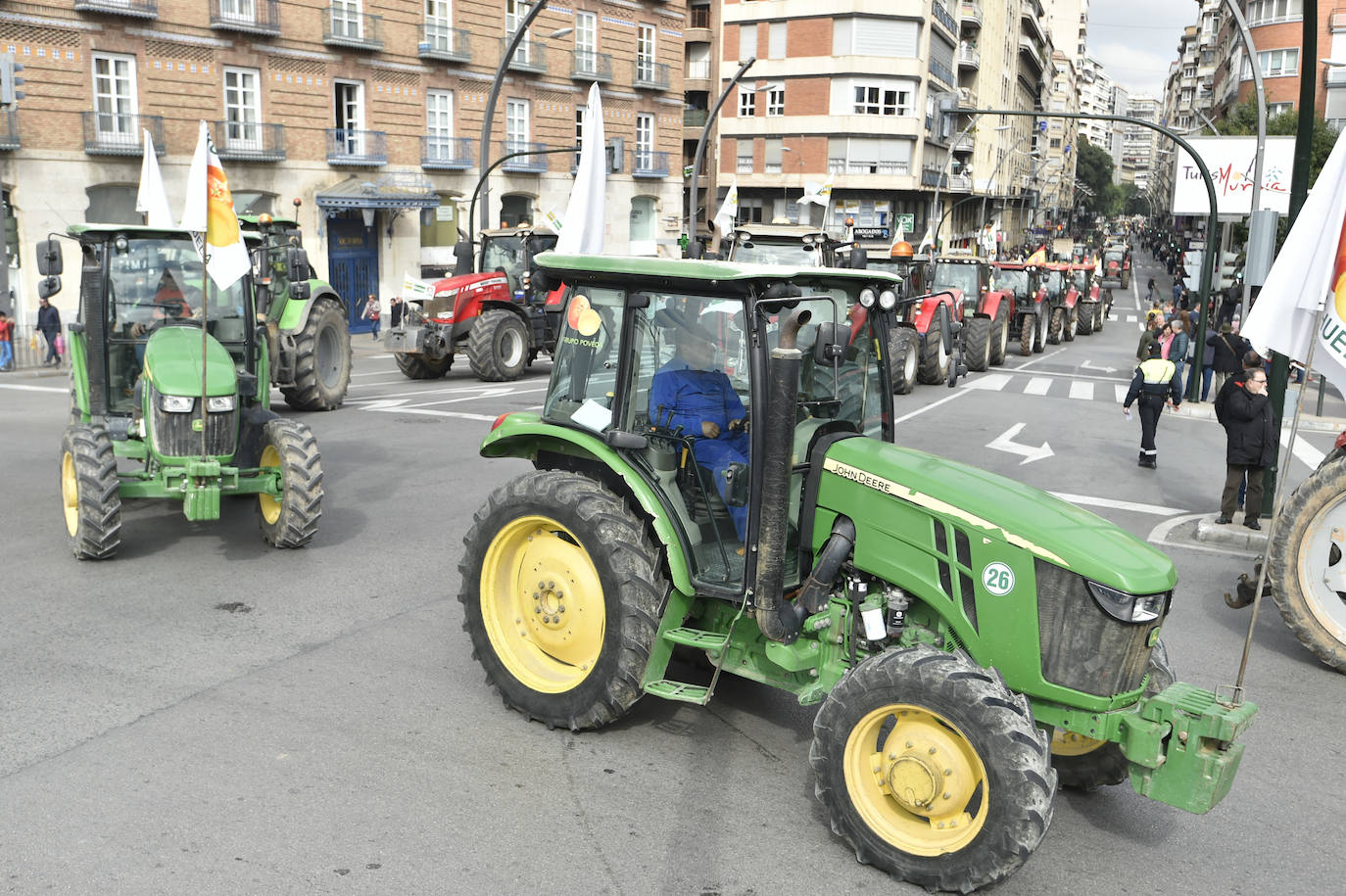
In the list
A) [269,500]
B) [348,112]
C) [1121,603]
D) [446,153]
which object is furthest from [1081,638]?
[446,153]

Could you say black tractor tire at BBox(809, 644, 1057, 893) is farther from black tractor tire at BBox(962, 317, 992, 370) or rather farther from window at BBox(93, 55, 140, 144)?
window at BBox(93, 55, 140, 144)

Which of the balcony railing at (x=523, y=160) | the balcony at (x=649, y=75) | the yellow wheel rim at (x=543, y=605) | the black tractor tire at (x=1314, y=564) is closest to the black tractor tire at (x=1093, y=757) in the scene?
the yellow wheel rim at (x=543, y=605)

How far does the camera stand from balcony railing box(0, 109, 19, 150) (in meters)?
24.2

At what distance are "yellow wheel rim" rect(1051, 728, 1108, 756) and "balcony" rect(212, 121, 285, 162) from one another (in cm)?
2723

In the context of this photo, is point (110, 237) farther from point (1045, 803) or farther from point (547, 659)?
point (1045, 803)

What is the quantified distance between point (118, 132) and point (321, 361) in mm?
13632

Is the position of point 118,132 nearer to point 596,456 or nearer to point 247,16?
point 247,16

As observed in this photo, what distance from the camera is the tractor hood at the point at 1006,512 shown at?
184 inches

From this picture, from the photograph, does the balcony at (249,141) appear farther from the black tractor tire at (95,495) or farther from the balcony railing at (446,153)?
the black tractor tire at (95,495)

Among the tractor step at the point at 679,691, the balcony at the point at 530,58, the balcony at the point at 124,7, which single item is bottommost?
the tractor step at the point at 679,691

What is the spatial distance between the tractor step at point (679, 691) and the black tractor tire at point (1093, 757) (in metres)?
1.62

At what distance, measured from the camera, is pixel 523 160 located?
36.8 metres

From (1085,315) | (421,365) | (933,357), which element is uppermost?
(1085,315)

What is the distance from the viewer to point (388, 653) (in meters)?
7.11
